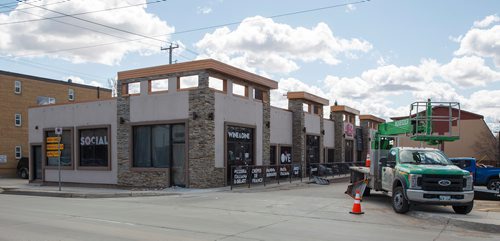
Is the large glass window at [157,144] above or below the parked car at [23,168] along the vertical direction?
above

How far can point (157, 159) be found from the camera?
74.3ft

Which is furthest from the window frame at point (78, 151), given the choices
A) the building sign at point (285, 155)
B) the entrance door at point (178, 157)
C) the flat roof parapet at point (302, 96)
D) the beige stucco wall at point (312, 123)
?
the beige stucco wall at point (312, 123)

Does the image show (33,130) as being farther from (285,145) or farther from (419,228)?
(419,228)

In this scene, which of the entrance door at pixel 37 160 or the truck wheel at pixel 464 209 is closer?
the truck wheel at pixel 464 209

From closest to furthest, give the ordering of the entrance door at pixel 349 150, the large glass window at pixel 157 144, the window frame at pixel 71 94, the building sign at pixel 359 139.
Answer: the large glass window at pixel 157 144 → the entrance door at pixel 349 150 → the building sign at pixel 359 139 → the window frame at pixel 71 94

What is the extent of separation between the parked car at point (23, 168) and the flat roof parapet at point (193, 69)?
17.9m

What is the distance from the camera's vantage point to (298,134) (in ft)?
101

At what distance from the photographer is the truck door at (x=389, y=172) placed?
586 inches

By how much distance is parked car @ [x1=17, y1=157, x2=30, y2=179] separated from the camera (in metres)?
36.6

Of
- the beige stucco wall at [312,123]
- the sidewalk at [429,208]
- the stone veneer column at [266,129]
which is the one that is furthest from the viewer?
the beige stucco wall at [312,123]

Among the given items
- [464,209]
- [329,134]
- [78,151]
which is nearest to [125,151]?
[78,151]

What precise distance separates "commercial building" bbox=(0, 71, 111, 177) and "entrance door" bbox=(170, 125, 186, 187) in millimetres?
18992

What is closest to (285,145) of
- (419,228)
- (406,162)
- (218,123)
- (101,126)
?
(218,123)

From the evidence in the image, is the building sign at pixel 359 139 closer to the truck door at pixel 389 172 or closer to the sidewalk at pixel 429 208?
the sidewalk at pixel 429 208
